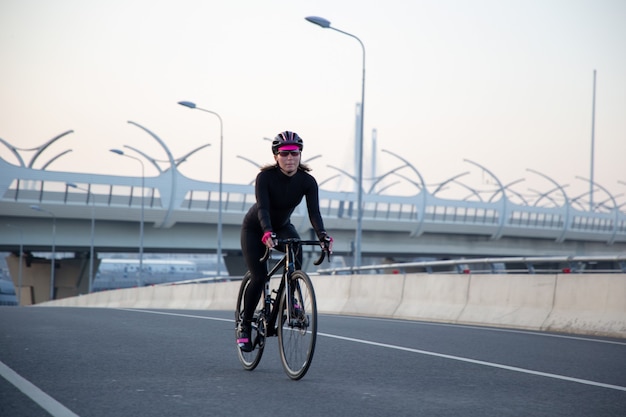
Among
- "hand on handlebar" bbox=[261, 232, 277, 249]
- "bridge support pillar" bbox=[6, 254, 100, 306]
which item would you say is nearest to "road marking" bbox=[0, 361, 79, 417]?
"hand on handlebar" bbox=[261, 232, 277, 249]

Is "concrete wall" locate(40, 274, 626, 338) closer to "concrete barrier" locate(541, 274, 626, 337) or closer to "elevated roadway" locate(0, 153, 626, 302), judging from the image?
"concrete barrier" locate(541, 274, 626, 337)

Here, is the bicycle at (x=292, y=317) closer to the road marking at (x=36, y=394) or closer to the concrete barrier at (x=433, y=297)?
the road marking at (x=36, y=394)

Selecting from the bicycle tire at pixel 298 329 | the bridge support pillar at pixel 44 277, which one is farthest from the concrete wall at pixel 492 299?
the bridge support pillar at pixel 44 277

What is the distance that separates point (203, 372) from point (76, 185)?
5436 cm

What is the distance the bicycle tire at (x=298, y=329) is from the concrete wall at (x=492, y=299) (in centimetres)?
670

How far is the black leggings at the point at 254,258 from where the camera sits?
7.33 metres

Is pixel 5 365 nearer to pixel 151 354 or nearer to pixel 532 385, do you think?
pixel 151 354

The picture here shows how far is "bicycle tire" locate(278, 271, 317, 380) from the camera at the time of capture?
662cm

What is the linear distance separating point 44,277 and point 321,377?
3075 inches

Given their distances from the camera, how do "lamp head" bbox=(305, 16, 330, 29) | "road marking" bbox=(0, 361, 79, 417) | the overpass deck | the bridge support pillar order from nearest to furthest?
"road marking" bbox=(0, 361, 79, 417) → "lamp head" bbox=(305, 16, 330, 29) → the overpass deck → the bridge support pillar

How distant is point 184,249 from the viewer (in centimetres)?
6838

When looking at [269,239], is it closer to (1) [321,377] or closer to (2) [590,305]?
(1) [321,377]

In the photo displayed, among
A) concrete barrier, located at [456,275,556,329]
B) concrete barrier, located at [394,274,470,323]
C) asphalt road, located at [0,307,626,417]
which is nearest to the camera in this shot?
asphalt road, located at [0,307,626,417]

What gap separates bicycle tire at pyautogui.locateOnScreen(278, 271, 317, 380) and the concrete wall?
670 cm
